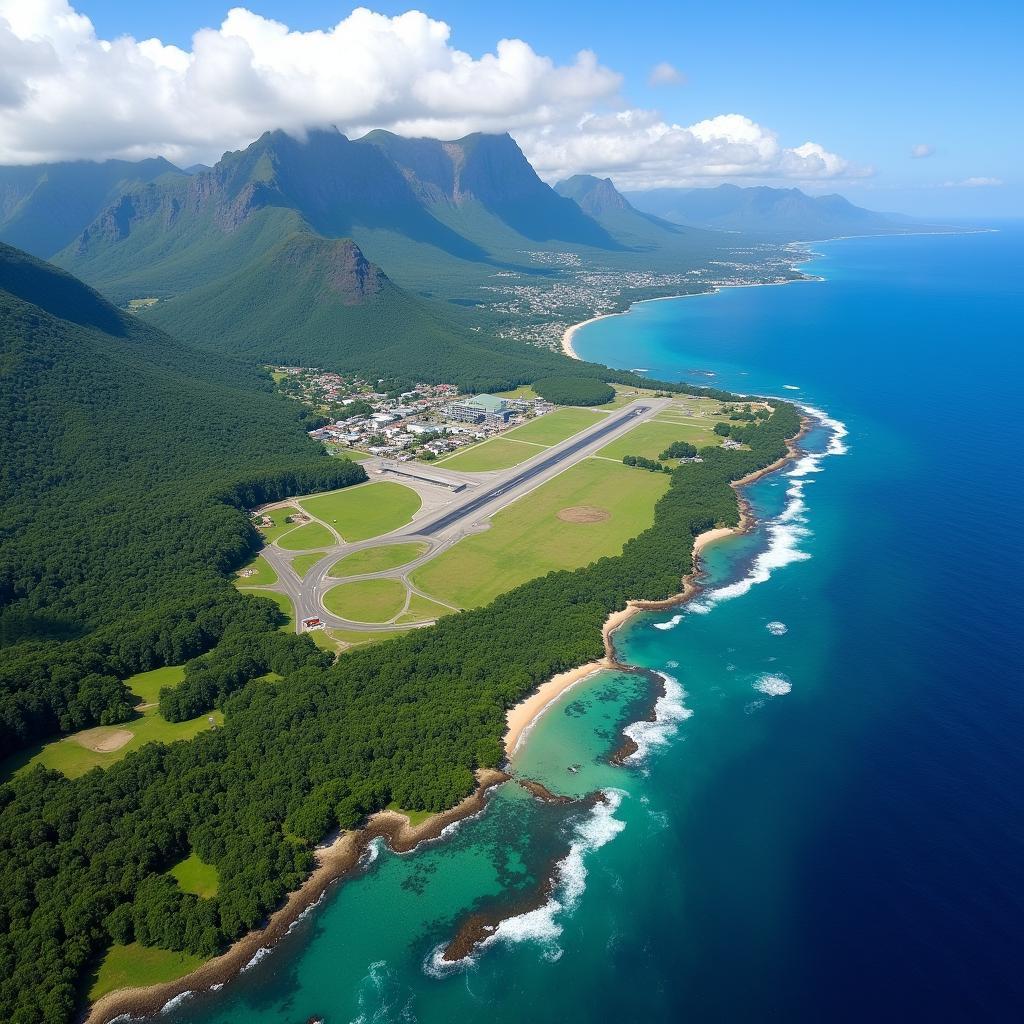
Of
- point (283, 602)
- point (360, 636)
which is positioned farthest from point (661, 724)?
point (283, 602)

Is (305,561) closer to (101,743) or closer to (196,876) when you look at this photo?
(101,743)

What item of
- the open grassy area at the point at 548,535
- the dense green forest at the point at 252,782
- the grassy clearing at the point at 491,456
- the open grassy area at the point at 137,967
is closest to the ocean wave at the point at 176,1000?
the open grassy area at the point at 137,967

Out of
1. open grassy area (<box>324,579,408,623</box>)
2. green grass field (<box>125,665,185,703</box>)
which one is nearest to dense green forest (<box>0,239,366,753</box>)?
green grass field (<box>125,665,185,703</box>)

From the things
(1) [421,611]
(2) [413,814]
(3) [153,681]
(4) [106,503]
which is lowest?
(2) [413,814]

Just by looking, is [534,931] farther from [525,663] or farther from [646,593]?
[646,593]

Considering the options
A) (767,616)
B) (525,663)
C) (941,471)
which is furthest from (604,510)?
(941,471)

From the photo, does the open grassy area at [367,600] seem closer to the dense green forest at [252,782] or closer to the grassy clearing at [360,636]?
the grassy clearing at [360,636]
